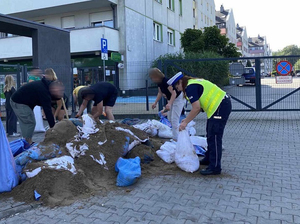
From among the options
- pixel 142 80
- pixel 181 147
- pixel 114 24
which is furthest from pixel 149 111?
pixel 114 24

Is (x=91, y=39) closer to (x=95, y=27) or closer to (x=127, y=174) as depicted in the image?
(x=95, y=27)

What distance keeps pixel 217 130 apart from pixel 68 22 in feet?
64.0

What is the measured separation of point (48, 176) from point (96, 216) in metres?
1.02

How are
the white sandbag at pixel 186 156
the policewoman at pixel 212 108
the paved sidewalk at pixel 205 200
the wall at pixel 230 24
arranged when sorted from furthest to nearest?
the wall at pixel 230 24 < the white sandbag at pixel 186 156 < the policewoman at pixel 212 108 < the paved sidewalk at pixel 205 200

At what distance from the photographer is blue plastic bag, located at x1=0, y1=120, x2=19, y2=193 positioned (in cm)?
419

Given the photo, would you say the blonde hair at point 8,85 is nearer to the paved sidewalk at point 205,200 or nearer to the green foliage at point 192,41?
the paved sidewalk at point 205,200

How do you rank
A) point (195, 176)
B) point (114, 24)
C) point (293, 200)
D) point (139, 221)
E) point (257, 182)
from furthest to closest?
point (114, 24) < point (195, 176) < point (257, 182) < point (293, 200) < point (139, 221)

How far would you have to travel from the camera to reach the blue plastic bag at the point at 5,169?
165 inches

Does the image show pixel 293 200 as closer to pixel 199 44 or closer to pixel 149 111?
pixel 149 111

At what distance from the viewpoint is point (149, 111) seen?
1147cm

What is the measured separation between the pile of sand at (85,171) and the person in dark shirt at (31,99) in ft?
2.22

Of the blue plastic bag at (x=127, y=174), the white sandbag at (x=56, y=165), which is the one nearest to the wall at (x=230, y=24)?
the blue plastic bag at (x=127, y=174)

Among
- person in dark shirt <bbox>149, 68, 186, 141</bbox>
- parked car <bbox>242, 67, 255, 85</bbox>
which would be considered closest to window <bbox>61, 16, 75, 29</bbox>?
parked car <bbox>242, 67, 255, 85</bbox>

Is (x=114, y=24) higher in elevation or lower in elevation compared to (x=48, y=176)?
higher
